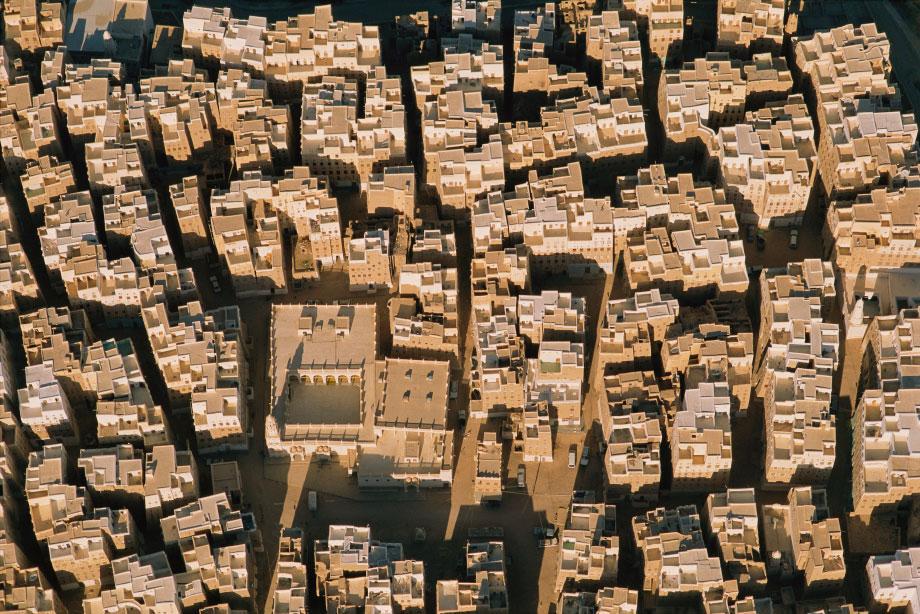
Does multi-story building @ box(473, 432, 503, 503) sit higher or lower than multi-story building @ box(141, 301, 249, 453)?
lower

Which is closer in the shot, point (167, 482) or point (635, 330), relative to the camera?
point (167, 482)

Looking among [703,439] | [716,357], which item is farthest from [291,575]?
[716,357]


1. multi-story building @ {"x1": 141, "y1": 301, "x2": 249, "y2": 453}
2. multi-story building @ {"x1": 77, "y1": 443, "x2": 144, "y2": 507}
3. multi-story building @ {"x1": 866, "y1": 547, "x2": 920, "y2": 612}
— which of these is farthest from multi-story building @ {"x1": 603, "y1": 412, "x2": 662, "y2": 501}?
multi-story building @ {"x1": 77, "y1": 443, "x2": 144, "y2": 507}

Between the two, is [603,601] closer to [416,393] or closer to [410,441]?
[410,441]

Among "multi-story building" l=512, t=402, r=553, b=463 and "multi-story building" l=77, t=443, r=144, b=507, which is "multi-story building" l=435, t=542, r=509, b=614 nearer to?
"multi-story building" l=512, t=402, r=553, b=463

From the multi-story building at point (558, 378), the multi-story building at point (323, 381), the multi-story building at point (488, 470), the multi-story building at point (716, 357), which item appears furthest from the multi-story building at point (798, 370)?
the multi-story building at point (323, 381)

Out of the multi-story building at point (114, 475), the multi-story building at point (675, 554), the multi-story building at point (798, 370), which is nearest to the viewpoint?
the multi-story building at point (675, 554)

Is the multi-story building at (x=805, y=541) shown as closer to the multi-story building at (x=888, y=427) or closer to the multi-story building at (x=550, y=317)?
the multi-story building at (x=888, y=427)
